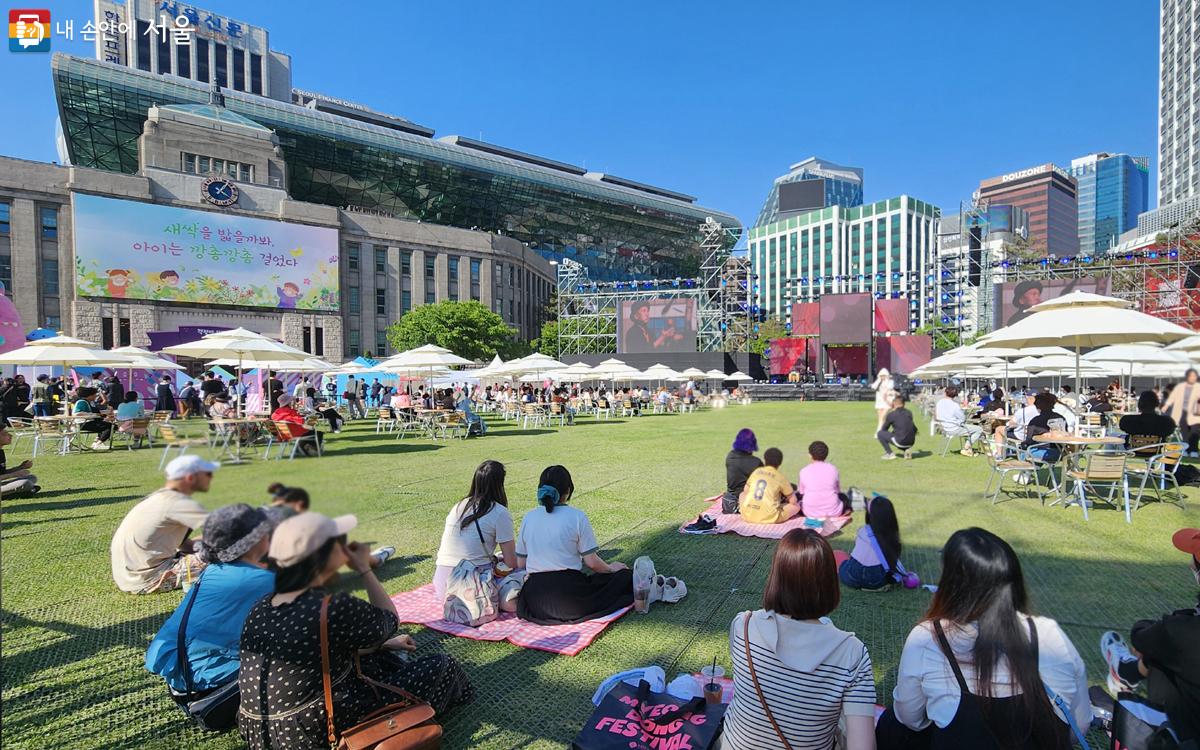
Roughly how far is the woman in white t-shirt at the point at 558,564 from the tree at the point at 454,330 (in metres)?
42.8

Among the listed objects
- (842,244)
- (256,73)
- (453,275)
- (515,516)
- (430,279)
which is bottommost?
(515,516)

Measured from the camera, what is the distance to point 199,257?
43.7m

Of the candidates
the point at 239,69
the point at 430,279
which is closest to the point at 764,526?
the point at 430,279

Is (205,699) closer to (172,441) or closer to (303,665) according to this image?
(303,665)

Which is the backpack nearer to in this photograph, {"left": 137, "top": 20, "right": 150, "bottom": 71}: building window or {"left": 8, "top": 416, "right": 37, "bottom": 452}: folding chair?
{"left": 8, "top": 416, "right": 37, "bottom": 452}: folding chair

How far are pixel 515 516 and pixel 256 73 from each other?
11032cm

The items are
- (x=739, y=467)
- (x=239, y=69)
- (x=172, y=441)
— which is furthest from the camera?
(x=239, y=69)

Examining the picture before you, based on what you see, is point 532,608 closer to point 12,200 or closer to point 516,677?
point 516,677

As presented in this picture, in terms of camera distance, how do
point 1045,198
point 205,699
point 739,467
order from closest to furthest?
point 205,699 < point 739,467 < point 1045,198

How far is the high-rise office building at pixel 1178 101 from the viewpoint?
68688mm

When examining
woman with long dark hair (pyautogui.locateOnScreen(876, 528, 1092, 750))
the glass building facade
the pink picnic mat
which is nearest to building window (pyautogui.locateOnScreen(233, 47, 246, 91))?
the glass building facade

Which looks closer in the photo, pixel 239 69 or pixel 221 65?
pixel 221 65

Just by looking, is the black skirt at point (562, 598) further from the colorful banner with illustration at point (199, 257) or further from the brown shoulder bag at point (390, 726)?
the colorful banner with illustration at point (199, 257)

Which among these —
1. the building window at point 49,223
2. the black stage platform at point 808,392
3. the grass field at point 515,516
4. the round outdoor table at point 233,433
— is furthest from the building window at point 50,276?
the round outdoor table at point 233,433
